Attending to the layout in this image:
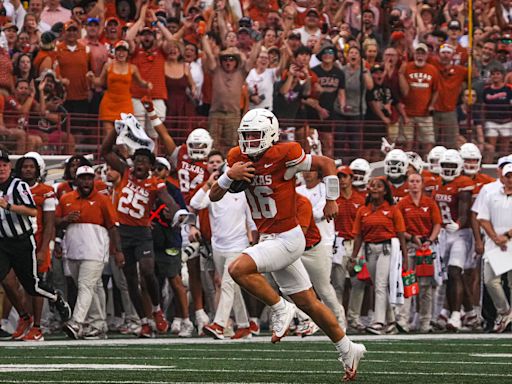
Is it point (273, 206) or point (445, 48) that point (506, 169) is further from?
point (273, 206)

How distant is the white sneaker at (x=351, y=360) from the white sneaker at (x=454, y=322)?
745 centimetres

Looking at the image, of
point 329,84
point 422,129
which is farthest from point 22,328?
point 422,129

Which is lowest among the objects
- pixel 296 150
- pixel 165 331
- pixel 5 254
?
pixel 165 331

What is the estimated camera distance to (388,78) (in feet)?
67.0

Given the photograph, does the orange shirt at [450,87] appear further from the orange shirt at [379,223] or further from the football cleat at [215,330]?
the football cleat at [215,330]

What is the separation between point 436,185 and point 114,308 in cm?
414

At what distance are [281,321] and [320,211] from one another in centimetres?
558

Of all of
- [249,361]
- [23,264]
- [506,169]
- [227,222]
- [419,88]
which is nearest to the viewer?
[249,361]

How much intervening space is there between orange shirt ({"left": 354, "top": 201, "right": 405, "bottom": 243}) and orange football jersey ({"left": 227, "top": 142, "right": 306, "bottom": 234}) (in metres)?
6.43

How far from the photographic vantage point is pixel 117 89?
59.4 feet

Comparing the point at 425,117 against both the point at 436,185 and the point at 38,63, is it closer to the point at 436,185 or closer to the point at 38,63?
the point at 436,185

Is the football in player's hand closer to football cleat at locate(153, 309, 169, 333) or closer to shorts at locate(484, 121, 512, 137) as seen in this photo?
football cleat at locate(153, 309, 169, 333)

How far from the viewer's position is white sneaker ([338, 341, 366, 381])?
32.5ft

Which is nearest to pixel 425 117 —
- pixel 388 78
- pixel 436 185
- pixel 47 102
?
pixel 388 78
